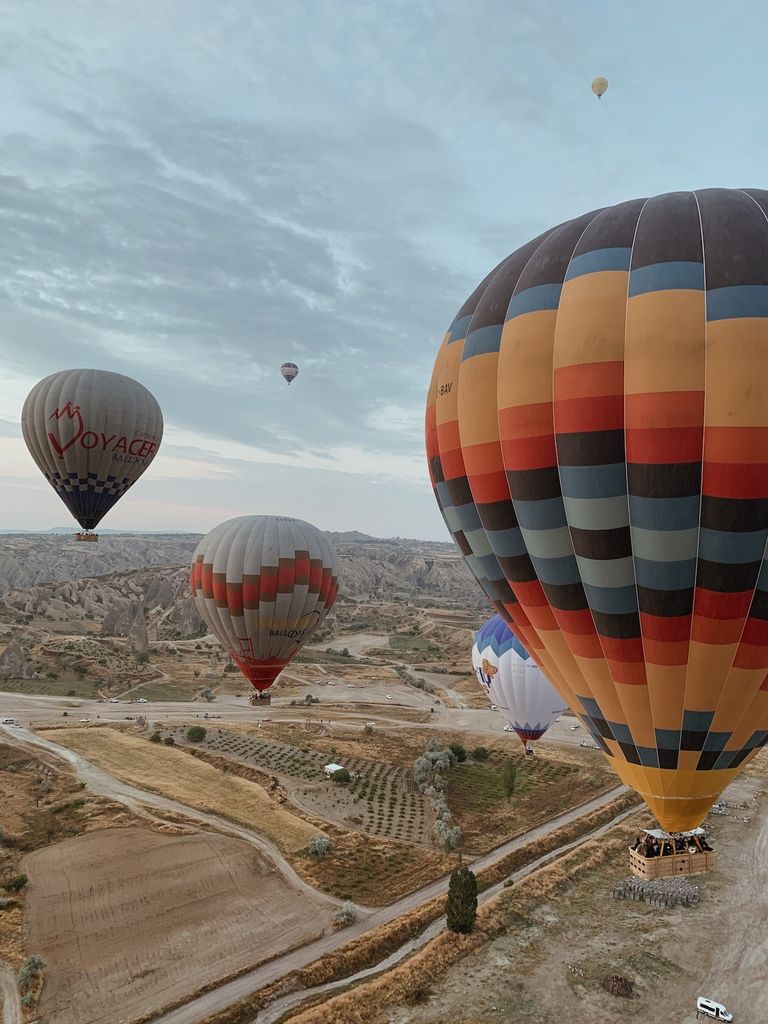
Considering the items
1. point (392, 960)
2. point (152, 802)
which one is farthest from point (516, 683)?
point (152, 802)

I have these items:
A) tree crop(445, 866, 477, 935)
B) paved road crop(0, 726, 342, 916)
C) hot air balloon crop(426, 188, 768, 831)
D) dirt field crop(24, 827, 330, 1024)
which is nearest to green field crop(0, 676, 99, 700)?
paved road crop(0, 726, 342, 916)

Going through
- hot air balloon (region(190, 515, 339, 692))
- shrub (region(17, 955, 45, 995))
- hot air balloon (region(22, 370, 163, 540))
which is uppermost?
hot air balloon (region(22, 370, 163, 540))

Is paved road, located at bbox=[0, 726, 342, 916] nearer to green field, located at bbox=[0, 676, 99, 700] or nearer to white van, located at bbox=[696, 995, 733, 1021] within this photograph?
white van, located at bbox=[696, 995, 733, 1021]

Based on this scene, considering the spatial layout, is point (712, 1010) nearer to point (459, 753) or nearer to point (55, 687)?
point (459, 753)

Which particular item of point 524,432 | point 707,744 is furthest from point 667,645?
point 524,432

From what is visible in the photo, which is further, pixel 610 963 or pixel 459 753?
pixel 459 753

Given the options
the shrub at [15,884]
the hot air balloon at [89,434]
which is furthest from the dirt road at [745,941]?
the hot air balloon at [89,434]

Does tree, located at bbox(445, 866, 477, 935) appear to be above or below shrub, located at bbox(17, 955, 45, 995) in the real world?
above

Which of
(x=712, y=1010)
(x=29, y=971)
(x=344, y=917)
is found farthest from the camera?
(x=344, y=917)
